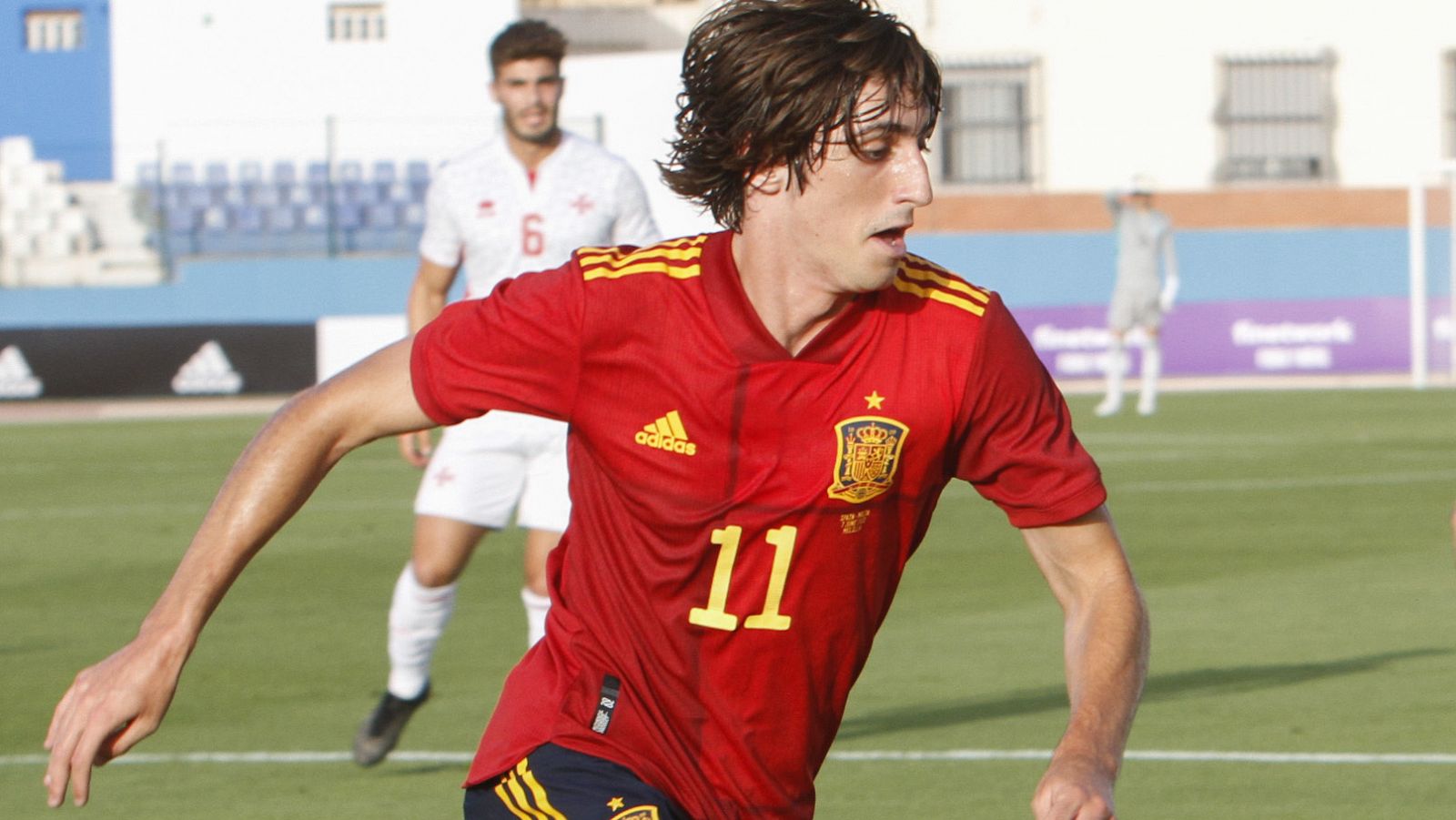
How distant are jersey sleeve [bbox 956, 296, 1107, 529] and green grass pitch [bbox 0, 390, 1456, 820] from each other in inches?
124

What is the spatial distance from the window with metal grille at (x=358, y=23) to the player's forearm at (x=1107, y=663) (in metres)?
39.1

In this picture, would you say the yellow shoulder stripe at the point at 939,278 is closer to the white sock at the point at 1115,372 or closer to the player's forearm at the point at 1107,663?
the player's forearm at the point at 1107,663

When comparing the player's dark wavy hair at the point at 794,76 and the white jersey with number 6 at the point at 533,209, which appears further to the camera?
the white jersey with number 6 at the point at 533,209

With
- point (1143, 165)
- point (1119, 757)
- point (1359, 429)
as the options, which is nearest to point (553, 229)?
A: point (1119, 757)

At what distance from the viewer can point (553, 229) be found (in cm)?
732

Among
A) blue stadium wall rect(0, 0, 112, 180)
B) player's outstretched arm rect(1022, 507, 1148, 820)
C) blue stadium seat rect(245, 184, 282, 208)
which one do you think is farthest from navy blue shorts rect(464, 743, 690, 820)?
blue stadium wall rect(0, 0, 112, 180)

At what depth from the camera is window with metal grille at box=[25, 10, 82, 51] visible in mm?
43094

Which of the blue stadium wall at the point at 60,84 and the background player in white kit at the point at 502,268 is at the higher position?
the blue stadium wall at the point at 60,84

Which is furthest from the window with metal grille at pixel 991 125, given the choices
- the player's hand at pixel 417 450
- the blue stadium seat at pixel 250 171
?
the player's hand at pixel 417 450

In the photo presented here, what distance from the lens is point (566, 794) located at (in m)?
3.41

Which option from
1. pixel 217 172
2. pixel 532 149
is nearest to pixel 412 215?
pixel 217 172

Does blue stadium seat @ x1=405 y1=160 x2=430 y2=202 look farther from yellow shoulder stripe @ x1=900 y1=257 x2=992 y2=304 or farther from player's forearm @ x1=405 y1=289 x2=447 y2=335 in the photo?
yellow shoulder stripe @ x1=900 y1=257 x2=992 y2=304

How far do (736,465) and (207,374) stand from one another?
72.8 ft

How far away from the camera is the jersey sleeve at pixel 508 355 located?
346cm
